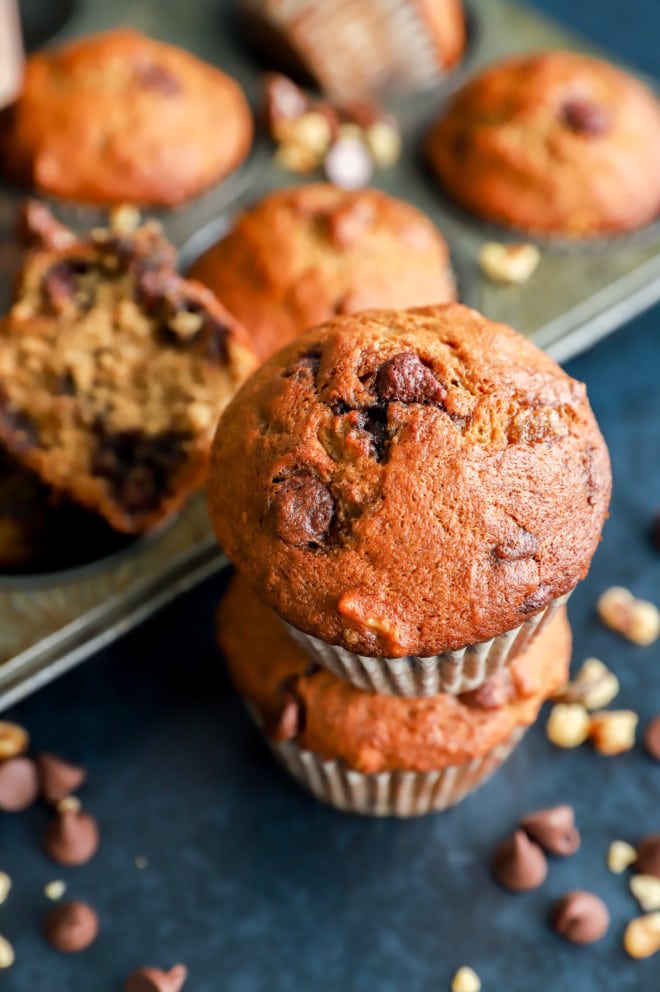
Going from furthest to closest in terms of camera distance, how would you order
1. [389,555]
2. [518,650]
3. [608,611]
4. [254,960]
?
[608,611] → [254,960] → [518,650] → [389,555]

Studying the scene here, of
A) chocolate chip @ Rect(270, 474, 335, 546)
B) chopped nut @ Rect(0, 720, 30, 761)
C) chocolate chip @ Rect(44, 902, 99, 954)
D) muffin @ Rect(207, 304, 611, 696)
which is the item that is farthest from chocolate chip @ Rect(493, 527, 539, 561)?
chopped nut @ Rect(0, 720, 30, 761)

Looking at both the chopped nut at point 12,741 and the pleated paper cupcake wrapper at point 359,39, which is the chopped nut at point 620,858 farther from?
the pleated paper cupcake wrapper at point 359,39

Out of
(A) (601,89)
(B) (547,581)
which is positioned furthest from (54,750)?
(A) (601,89)

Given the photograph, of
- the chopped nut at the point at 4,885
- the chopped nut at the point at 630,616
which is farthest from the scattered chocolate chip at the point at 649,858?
the chopped nut at the point at 4,885

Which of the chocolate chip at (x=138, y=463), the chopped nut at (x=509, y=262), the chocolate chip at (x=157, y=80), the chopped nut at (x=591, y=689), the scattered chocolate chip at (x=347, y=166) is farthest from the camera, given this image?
the scattered chocolate chip at (x=347, y=166)

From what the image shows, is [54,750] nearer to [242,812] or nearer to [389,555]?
[242,812]

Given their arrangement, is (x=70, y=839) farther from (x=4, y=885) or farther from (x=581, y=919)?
(x=581, y=919)
